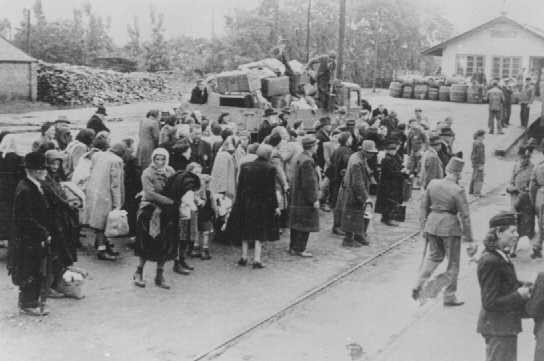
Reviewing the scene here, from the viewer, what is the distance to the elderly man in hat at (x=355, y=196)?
11.6 meters

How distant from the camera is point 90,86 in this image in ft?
120

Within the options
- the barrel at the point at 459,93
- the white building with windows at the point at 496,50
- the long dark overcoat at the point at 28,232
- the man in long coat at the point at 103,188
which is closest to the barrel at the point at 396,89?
the barrel at the point at 459,93

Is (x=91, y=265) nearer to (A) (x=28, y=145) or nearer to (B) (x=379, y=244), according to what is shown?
(B) (x=379, y=244)

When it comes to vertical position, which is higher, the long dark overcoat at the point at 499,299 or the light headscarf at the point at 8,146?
the light headscarf at the point at 8,146

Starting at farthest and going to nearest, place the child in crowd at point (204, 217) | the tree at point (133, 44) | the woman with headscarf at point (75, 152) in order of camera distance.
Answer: the tree at point (133, 44) < the woman with headscarf at point (75, 152) < the child in crowd at point (204, 217)

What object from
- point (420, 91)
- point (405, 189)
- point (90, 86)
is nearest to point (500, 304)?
point (405, 189)

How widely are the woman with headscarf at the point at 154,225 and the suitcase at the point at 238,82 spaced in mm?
8799

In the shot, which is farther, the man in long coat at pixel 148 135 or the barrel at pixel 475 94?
the barrel at pixel 475 94

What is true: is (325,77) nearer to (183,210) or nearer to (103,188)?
(103,188)

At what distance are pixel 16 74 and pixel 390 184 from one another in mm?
24851

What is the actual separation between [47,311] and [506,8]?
34.0 meters

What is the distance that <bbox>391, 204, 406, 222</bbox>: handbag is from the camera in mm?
13453

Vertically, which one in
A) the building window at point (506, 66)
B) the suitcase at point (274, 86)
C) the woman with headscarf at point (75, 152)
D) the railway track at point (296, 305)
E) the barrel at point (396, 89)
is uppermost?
the building window at point (506, 66)

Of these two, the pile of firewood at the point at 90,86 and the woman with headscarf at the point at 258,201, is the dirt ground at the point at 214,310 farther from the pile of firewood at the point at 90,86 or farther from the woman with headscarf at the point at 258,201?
the pile of firewood at the point at 90,86
